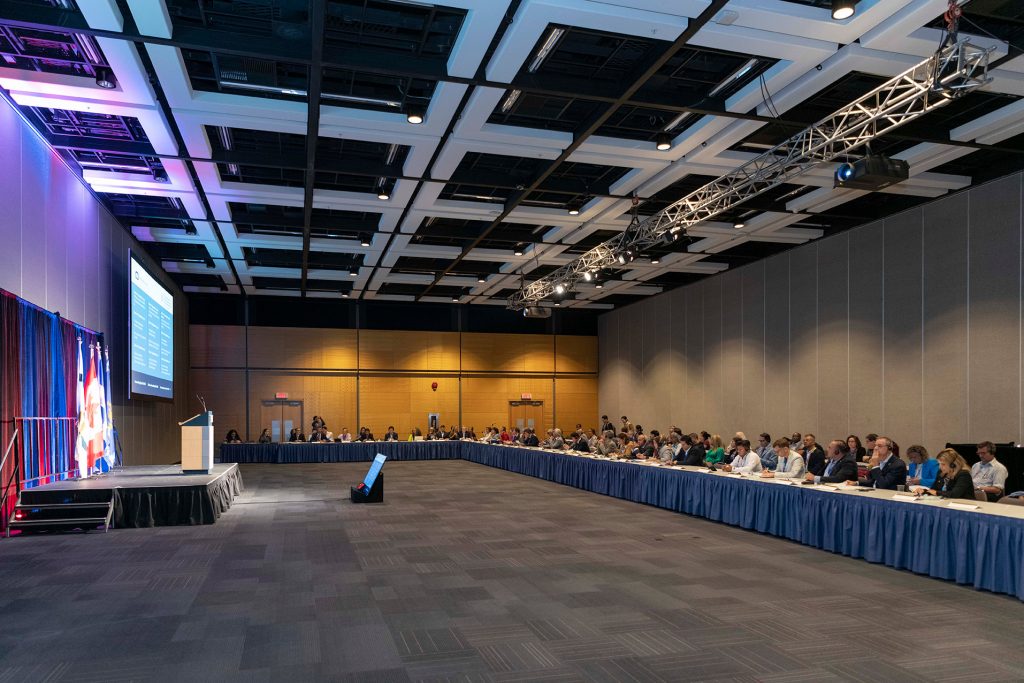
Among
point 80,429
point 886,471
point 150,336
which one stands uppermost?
point 150,336

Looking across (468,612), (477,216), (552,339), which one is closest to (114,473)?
(477,216)

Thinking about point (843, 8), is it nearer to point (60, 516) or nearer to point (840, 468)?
point (840, 468)

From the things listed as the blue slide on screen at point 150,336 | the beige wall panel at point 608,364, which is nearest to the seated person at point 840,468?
A: the blue slide on screen at point 150,336

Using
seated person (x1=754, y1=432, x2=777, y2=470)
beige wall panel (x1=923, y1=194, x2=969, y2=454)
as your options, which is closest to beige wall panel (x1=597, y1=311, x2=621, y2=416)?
seated person (x1=754, y1=432, x2=777, y2=470)

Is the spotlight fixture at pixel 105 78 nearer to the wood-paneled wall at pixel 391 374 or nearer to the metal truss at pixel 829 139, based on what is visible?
the metal truss at pixel 829 139

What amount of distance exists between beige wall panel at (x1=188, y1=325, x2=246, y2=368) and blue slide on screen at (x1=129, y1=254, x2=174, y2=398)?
167 inches

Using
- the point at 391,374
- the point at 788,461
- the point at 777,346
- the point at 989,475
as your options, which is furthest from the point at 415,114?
the point at 391,374

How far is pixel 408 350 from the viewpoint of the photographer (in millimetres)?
22625

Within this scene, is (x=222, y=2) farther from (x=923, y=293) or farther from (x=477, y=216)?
(x=923, y=293)

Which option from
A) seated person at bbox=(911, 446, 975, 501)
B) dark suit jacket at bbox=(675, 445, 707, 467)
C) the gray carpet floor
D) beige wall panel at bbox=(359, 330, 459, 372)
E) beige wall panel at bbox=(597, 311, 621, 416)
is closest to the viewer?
the gray carpet floor

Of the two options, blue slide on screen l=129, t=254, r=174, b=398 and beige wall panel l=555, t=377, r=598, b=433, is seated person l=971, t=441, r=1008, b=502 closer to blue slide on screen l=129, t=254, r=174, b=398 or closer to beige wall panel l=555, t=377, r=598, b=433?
blue slide on screen l=129, t=254, r=174, b=398

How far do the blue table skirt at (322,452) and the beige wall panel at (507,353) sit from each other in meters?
3.88

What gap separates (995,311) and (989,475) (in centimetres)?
301

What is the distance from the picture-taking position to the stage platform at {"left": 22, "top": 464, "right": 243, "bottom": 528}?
807 centimetres
